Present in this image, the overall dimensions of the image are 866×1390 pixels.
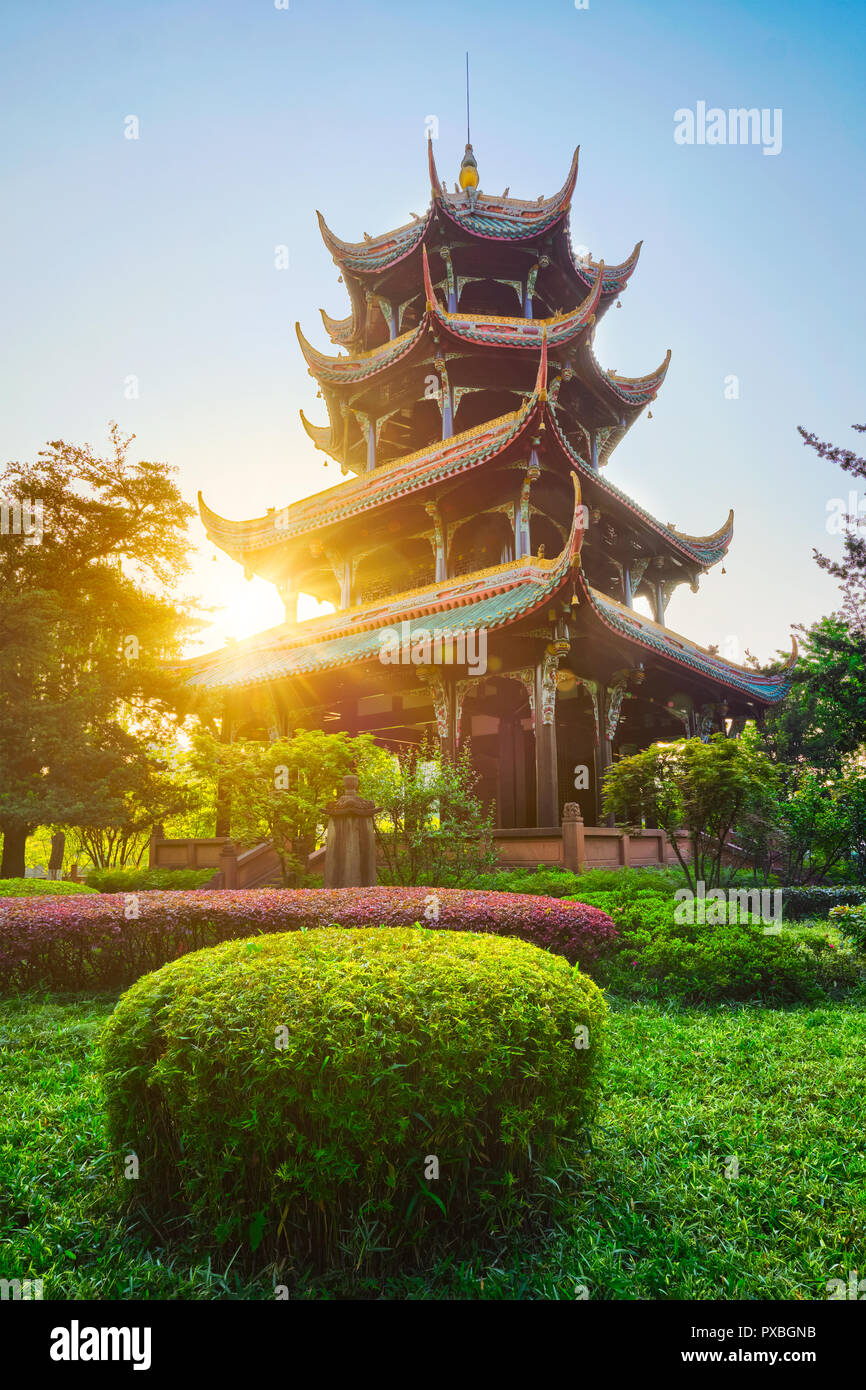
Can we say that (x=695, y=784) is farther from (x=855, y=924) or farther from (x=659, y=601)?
(x=659, y=601)

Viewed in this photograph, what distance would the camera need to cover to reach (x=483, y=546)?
1803 cm

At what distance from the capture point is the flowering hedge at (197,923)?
6.74 metres

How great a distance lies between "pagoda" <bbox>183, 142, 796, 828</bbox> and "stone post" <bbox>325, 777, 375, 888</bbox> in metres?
4.61

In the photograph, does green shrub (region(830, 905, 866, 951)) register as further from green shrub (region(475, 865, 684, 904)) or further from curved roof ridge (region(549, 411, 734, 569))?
curved roof ridge (region(549, 411, 734, 569))

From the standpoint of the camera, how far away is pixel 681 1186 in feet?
10.5

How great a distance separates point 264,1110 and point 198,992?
69 centimetres

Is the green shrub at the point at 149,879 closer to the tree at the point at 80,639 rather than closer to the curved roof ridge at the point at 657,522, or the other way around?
the tree at the point at 80,639

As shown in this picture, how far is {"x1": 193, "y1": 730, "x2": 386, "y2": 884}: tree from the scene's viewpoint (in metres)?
11.7

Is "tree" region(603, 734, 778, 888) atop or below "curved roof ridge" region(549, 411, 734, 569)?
below

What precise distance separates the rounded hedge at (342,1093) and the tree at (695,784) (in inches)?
253

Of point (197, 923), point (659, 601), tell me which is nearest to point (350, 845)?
point (197, 923)

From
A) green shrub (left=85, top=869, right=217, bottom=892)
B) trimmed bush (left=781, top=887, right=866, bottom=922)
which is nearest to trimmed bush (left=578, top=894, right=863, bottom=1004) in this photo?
trimmed bush (left=781, top=887, right=866, bottom=922)
